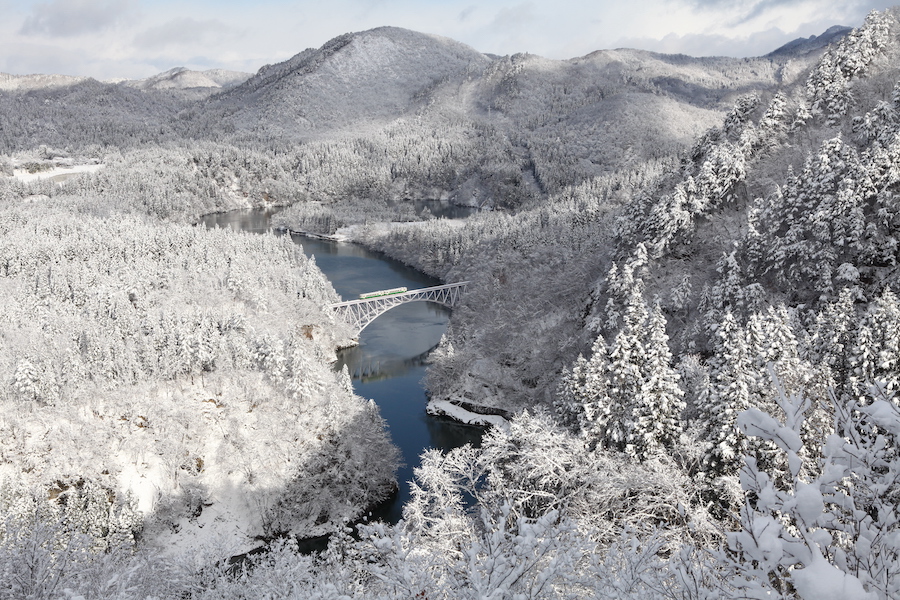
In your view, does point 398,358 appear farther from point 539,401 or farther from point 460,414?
point 539,401

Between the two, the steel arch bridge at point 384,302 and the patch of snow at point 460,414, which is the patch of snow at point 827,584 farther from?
the steel arch bridge at point 384,302

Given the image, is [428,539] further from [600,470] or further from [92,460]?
[92,460]

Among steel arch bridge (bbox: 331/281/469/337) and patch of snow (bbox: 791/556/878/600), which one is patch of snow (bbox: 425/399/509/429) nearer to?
steel arch bridge (bbox: 331/281/469/337)

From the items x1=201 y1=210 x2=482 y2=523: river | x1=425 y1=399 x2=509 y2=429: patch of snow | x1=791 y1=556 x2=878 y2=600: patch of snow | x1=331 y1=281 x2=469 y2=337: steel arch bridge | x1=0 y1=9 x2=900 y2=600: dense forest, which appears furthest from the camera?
x1=331 y1=281 x2=469 y2=337: steel arch bridge

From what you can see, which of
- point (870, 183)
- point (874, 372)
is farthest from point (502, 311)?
point (874, 372)

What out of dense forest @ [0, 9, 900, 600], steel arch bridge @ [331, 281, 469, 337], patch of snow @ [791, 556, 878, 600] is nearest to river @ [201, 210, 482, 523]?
steel arch bridge @ [331, 281, 469, 337]

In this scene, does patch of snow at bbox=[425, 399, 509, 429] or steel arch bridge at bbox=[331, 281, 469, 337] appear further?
steel arch bridge at bbox=[331, 281, 469, 337]

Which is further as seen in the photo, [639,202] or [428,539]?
[639,202]

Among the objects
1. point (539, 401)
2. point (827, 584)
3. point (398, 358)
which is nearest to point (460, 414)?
point (539, 401)
